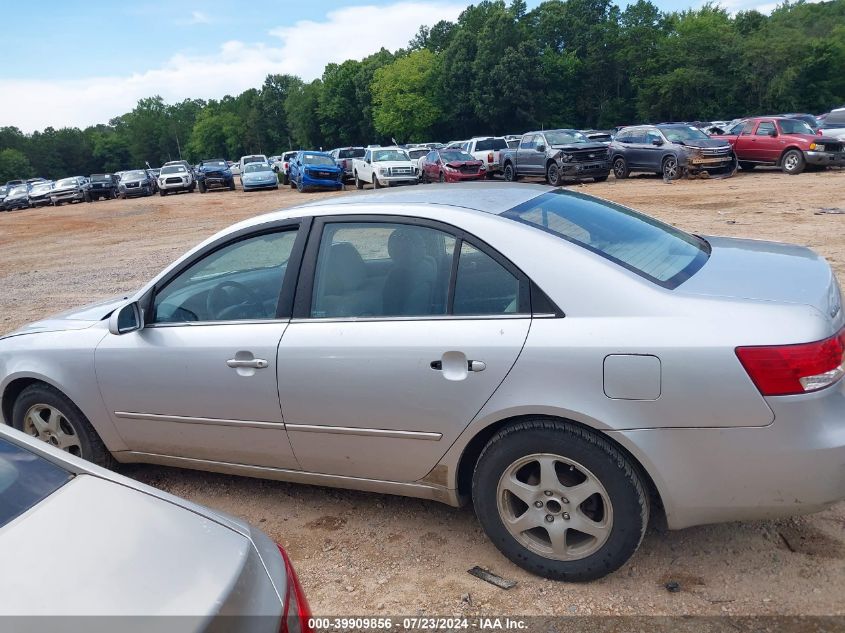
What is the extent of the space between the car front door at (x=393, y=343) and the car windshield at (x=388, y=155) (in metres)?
24.8

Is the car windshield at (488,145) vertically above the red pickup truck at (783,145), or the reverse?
the car windshield at (488,145)

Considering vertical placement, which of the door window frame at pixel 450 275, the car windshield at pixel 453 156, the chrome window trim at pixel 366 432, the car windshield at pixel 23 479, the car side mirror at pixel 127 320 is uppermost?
the door window frame at pixel 450 275

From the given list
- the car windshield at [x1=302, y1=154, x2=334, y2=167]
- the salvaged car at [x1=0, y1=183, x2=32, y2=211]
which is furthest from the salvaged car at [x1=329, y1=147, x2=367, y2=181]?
the salvaged car at [x1=0, y1=183, x2=32, y2=211]

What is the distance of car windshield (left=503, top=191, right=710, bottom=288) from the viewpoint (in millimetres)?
3004

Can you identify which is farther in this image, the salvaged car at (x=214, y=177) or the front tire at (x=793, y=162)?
the salvaged car at (x=214, y=177)

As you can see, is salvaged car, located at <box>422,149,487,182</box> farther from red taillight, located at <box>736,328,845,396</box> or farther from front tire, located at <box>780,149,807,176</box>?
red taillight, located at <box>736,328,845,396</box>

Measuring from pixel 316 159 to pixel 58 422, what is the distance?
91.1ft

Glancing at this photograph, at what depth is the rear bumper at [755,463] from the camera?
2508 millimetres

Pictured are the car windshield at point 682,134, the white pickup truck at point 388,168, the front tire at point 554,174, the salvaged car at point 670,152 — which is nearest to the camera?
the salvaged car at point 670,152

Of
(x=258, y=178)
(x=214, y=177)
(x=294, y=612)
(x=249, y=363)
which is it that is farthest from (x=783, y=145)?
(x=214, y=177)

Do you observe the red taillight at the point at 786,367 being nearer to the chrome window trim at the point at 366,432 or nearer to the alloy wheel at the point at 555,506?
the alloy wheel at the point at 555,506

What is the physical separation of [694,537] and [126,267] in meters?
11.7

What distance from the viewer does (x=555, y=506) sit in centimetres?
289

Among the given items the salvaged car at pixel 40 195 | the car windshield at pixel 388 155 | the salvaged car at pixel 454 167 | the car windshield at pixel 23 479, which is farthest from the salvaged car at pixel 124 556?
the salvaged car at pixel 40 195
